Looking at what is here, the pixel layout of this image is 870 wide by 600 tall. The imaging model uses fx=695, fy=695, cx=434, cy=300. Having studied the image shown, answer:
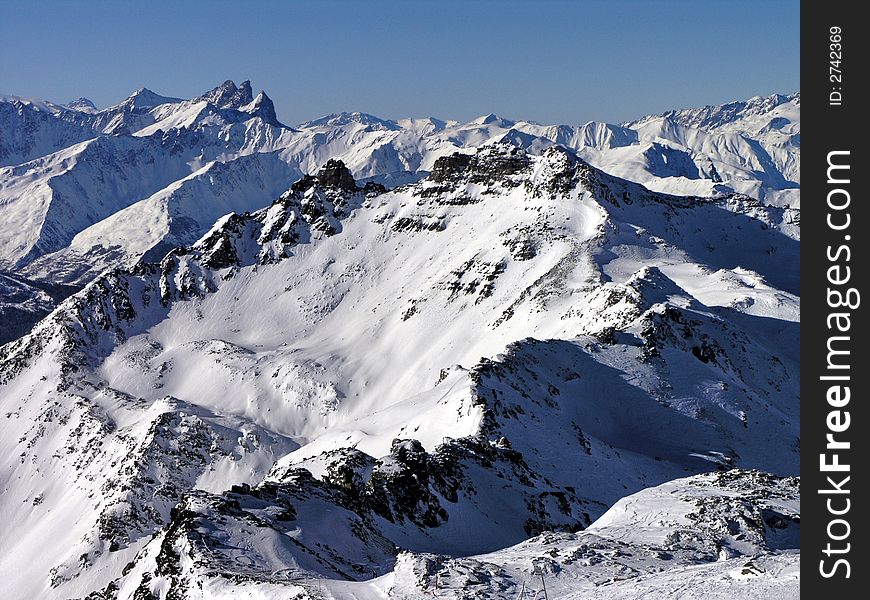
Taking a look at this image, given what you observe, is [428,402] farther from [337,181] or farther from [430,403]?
[337,181]

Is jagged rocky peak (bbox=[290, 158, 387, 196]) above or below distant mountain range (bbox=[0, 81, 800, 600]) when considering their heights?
above

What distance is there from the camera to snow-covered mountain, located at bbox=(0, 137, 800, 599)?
32125mm

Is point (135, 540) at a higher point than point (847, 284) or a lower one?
lower

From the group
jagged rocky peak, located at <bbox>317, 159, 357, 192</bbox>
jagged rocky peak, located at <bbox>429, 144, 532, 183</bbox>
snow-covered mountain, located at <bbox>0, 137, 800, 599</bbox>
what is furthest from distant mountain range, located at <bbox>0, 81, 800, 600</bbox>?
jagged rocky peak, located at <bbox>429, 144, 532, 183</bbox>

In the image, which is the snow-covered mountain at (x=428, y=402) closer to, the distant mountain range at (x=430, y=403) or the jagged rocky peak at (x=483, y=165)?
the distant mountain range at (x=430, y=403)

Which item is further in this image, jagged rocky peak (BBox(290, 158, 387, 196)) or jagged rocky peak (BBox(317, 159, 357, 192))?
jagged rocky peak (BBox(317, 159, 357, 192))

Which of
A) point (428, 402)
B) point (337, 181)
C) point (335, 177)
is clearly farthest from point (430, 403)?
point (335, 177)

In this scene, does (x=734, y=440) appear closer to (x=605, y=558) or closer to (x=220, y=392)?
(x=605, y=558)

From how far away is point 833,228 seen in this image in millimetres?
19375

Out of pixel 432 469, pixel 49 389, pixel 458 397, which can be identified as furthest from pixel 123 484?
pixel 432 469

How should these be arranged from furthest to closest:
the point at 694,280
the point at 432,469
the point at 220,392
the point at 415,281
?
the point at 415,281
the point at 220,392
the point at 694,280
the point at 432,469

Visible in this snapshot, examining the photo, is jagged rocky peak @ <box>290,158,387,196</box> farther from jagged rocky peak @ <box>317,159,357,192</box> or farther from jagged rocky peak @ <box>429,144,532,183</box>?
jagged rocky peak @ <box>429,144,532,183</box>

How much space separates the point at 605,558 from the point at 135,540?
7900 cm

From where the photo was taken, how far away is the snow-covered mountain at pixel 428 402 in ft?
105
